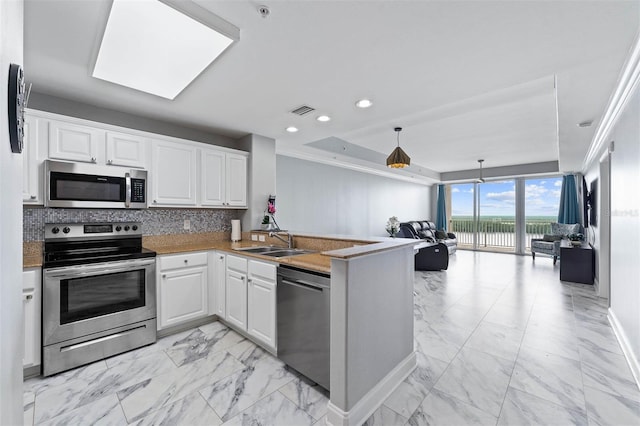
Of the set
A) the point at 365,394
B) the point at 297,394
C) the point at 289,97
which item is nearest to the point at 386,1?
the point at 289,97

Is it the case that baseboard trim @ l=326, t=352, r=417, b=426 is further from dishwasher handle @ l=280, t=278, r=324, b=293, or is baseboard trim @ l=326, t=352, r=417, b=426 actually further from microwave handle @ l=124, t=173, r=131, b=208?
microwave handle @ l=124, t=173, r=131, b=208

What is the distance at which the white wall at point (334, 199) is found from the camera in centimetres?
512

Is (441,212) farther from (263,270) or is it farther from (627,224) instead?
(263,270)

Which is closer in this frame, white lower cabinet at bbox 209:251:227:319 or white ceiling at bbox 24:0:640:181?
white ceiling at bbox 24:0:640:181

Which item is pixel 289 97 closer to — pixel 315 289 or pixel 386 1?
pixel 386 1

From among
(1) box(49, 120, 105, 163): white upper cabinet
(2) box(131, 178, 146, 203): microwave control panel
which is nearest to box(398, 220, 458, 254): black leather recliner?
(2) box(131, 178, 146, 203): microwave control panel

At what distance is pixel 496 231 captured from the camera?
359 inches

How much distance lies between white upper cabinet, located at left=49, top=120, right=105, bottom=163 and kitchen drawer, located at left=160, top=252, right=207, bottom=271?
1168mm

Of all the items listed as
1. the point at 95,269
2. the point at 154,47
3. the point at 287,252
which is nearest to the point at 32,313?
the point at 95,269

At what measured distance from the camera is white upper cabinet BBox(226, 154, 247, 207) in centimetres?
372

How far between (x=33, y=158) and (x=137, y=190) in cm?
79

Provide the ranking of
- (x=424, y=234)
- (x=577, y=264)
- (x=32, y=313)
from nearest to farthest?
(x=32, y=313) < (x=577, y=264) < (x=424, y=234)

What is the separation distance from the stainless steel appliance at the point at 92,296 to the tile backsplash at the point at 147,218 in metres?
0.10

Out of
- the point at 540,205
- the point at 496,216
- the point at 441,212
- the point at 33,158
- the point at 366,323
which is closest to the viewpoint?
the point at 366,323
